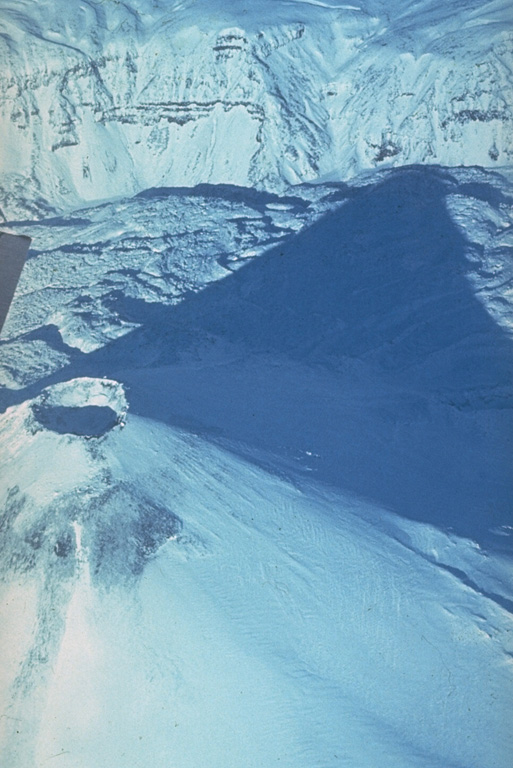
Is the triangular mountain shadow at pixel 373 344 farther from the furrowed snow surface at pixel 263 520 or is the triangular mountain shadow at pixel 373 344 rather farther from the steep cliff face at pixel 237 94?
the steep cliff face at pixel 237 94

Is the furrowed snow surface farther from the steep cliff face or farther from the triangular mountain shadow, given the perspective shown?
the steep cliff face

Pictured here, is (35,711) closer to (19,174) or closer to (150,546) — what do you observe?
(150,546)

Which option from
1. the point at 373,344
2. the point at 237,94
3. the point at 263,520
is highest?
the point at 237,94

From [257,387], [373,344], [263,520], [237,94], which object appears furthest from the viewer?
[237,94]

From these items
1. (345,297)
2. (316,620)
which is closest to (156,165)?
(345,297)

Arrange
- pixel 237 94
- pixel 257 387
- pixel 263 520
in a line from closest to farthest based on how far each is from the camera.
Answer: pixel 263 520 → pixel 257 387 → pixel 237 94

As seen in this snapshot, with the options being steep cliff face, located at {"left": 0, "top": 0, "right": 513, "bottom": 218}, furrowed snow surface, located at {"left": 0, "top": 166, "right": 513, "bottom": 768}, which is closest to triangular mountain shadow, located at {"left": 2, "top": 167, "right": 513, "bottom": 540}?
furrowed snow surface, located at {"left": 0, "top": 166, "right": 513, "bottom": 768}

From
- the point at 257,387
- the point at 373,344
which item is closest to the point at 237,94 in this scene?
the point at 373,344

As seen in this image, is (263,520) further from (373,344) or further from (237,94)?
(237,94)

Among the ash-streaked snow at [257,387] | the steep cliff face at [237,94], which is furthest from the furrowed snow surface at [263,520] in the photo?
the steep cliff face at [237,94]
